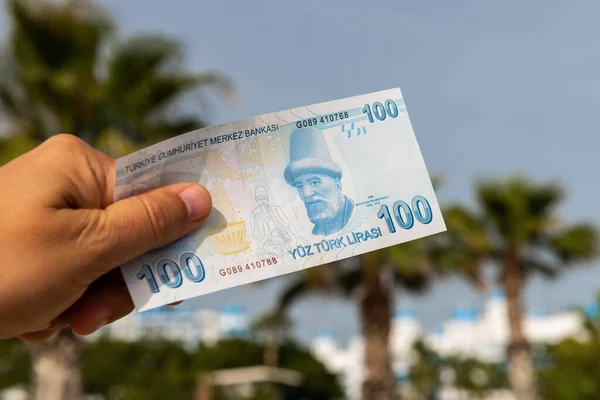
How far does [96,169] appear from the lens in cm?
221

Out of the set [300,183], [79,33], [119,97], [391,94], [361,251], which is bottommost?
[361,251]

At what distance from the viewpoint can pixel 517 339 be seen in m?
18.6

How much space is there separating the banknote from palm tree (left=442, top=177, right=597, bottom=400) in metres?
15.9

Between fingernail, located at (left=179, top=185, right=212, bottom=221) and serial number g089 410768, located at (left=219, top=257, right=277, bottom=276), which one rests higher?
fingernail, located at (left=179, top=185, right=212, bottom=221)

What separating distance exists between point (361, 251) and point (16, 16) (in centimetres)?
844

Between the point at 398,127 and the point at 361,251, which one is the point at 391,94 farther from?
the point at 361,251

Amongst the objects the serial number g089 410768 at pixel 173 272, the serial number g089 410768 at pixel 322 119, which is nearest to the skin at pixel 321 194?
the serial number g089 410768 at pixel 322 119

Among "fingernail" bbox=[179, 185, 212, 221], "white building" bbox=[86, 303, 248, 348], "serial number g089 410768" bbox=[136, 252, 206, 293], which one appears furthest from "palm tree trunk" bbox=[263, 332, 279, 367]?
"fingernail" bbox=[179, 185, 212, 221]

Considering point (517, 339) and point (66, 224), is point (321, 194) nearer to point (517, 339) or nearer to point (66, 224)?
point (66, 224)

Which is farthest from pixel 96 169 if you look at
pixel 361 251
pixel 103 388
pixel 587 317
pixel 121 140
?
pixel 103 388

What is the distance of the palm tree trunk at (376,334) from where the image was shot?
14.9m

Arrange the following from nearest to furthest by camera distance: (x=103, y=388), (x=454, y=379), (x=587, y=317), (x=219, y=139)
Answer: (x=219, y=139), (x=587, y=317), (x=103, y=388), (x=454, y=379)

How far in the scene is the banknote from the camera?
218 cm

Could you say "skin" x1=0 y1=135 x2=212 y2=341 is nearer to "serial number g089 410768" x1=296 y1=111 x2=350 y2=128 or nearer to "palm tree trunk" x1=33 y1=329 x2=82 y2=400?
"serial number g089 410768" x1=296 y1=111 x2=350 y2=128
